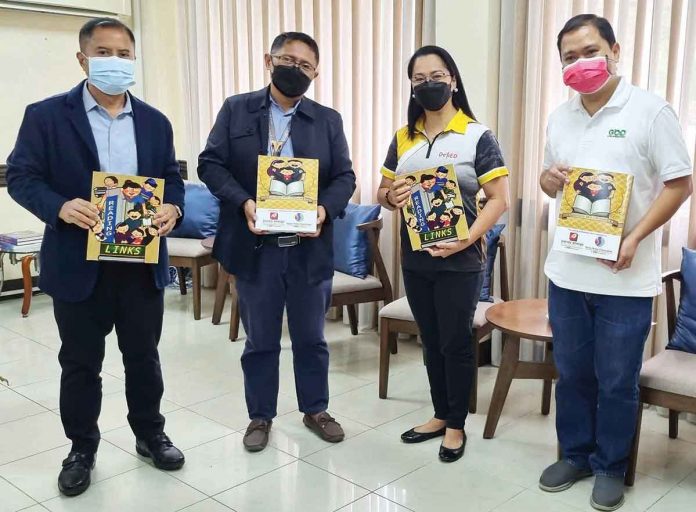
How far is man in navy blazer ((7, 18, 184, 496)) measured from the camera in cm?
217

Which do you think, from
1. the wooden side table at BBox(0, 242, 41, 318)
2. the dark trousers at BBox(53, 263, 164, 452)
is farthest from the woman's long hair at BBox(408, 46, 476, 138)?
the wooden side table at BBox(0, 242, 41, 318)

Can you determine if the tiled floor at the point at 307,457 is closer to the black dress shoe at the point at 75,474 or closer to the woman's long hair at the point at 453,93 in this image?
the black dress shoe at the point at 75,474

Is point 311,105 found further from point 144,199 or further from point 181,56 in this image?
point 181,56

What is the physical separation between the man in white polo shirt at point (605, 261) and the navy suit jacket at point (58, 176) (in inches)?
53.6

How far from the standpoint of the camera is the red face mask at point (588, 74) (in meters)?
2.03

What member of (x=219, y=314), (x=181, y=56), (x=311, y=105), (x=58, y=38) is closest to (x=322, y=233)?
(x=311, y=105)

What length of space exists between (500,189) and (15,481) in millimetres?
1930

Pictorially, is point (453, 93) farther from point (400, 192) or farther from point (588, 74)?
point (588, 74)

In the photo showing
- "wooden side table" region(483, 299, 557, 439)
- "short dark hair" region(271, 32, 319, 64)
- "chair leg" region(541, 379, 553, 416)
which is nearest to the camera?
"short dark hair" region(271, 32, 319, 64)

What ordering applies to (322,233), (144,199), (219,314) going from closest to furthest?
(144,199) < (322,233) < (219,314)

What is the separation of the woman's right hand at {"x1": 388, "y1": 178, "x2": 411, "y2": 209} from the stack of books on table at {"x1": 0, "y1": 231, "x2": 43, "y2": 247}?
3.10m

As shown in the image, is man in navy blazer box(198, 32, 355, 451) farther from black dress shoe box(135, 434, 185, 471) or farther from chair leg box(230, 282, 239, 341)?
chair leg box(230, 282, 239, 341)

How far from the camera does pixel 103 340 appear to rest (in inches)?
92.8

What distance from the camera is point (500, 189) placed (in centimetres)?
241
